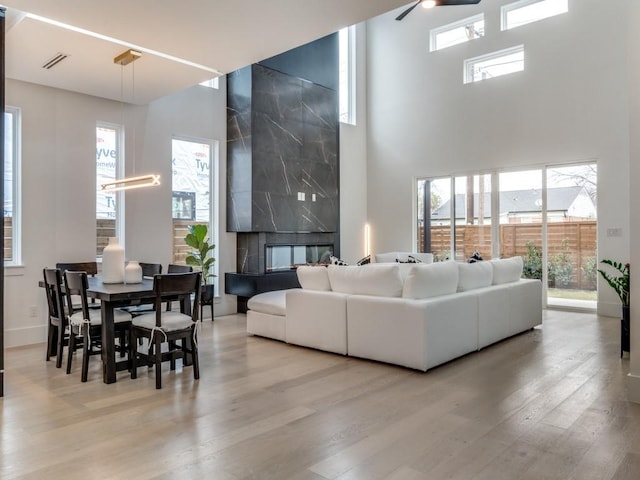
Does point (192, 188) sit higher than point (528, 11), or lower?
lower

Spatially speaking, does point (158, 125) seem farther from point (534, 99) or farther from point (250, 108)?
point (534, 99)

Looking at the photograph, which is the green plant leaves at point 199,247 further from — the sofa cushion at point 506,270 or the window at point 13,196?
the sofa cushion at point 506,270

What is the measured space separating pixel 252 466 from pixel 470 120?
7.30 meters

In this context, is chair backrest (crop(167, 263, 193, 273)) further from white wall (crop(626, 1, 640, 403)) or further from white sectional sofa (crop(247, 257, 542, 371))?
white wall (crop(626, 1, 640, 403))

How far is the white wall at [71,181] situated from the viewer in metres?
5.16

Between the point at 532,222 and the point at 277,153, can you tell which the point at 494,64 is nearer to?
the point at 532,222

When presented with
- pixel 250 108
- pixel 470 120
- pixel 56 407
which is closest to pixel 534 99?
pixel 470 120

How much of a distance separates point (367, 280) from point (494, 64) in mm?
5577

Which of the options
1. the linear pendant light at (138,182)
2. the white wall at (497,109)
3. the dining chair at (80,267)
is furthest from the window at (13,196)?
the white wall at (497,109)

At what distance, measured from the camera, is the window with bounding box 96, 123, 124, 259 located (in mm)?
5805

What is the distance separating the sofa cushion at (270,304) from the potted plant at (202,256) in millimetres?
1093

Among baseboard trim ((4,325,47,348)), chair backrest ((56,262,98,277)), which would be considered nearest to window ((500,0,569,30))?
chair backrest ((56,262,98,277))

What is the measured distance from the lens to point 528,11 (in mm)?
7551

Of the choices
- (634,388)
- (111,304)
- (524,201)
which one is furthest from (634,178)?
(524,201)
